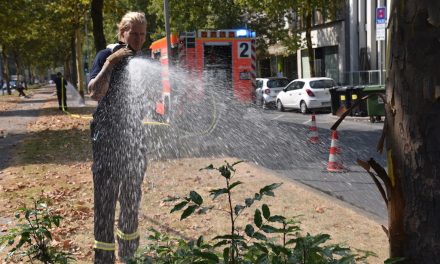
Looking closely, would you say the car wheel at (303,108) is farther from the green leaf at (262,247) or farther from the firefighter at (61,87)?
the green leaf at (262,247)

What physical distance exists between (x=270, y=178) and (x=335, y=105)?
1229 cm

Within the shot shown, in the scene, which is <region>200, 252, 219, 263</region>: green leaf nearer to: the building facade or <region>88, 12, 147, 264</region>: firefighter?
<region>88, 12, 147, 264</region>: firefighter

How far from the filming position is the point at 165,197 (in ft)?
21.8

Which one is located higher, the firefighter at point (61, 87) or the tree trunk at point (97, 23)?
the tree trunk at point (97, 23)

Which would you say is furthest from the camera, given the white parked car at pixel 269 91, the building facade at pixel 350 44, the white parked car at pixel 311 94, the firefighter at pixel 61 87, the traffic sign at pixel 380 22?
the building facade at pixel 350 44

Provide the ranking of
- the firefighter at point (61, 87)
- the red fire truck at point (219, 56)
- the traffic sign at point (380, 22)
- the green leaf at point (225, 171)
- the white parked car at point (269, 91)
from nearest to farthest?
1. the green leaf at point (225, 171)
2. the red fire truck at point (219, 56)
3. the traffic sign at point (380, 22)
4. the firefighter at point (61, 87)
5. the white parked car at point (269, 91)

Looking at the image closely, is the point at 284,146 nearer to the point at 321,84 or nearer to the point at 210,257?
the point at 321,84

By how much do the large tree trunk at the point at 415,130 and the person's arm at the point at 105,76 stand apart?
2.20m

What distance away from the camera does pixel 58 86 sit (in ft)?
79.5

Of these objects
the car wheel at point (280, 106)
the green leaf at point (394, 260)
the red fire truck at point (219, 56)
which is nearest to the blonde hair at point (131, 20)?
the green leaf at point (394, 260)

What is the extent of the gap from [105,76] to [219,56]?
13.4 metres

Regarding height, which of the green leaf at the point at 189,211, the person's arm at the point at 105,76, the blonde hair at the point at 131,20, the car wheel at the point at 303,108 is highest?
the blonde hair at the point at 131,20

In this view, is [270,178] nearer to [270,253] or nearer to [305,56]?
[270,253]

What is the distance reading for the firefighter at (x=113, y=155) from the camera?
149 inches
